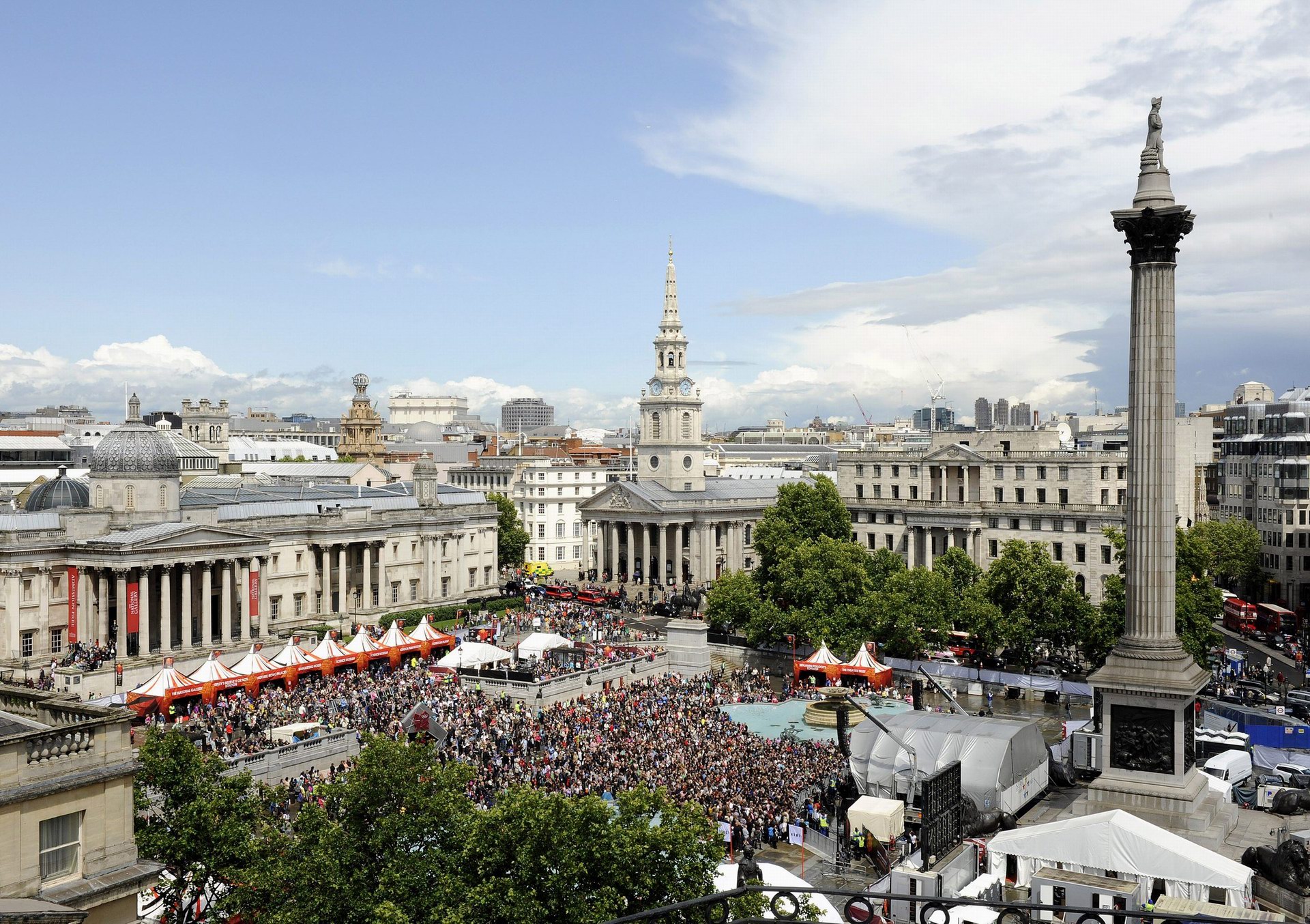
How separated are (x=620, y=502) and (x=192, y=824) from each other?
87.1 m

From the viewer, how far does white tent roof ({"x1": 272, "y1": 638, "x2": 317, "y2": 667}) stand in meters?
55.3

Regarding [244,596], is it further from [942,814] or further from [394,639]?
[942,814]

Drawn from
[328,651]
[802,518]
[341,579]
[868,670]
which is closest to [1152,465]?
[868,670]

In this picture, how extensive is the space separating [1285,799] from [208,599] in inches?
2239

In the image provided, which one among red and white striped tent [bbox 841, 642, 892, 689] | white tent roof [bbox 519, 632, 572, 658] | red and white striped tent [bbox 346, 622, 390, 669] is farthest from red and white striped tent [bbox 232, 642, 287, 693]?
red and white striped tent [bbox 841, 642, 892, 689]

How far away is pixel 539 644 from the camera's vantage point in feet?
210

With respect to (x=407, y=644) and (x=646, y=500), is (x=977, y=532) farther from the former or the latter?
(x=407, y=644)

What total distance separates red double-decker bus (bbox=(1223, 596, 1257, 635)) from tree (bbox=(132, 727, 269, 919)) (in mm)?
70780

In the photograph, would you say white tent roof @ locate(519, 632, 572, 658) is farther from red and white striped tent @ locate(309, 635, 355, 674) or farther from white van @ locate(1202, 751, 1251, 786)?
white van @ locate(1202, 751, 1251, 786)

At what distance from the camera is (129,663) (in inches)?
2395

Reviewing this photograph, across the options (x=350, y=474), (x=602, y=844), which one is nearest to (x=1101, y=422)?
(x=350, y=474)

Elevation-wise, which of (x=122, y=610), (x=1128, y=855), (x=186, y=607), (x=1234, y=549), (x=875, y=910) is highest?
(x=1234, y=549)

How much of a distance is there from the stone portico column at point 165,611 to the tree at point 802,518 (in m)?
38.5

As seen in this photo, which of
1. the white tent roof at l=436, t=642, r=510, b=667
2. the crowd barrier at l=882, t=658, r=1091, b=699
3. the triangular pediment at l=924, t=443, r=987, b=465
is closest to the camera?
the crowd barrier at l=882, t=658, r=1091, b=699
